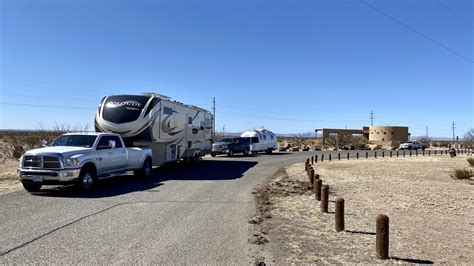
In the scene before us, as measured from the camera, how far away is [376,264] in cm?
654

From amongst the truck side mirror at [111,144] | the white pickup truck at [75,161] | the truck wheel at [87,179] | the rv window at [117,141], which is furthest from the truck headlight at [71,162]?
the rv window at [117,141]

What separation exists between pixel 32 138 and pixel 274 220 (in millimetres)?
30447

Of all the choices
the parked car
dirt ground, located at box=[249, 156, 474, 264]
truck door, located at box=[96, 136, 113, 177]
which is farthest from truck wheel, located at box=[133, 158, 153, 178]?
the parked car

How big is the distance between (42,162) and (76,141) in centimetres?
206

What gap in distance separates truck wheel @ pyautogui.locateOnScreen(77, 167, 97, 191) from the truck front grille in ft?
2.72

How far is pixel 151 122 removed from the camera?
19.5 m

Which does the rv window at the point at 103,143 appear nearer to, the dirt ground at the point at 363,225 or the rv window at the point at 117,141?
the rv window at the point at 117,141

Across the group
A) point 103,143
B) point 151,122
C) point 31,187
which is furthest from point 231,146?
point 31,187

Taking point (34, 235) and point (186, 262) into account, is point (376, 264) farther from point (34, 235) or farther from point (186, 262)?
point (34, 235)

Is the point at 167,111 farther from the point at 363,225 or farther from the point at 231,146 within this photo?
the point at 231,146

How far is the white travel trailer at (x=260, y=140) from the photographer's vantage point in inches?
1631

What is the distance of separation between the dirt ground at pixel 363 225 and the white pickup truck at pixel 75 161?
537 cm

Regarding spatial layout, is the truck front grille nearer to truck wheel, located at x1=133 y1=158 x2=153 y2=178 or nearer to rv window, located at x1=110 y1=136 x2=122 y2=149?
rv window, located at x1=110 y1=136 x2=122 y2=149

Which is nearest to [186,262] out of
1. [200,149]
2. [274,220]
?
[274,220]
